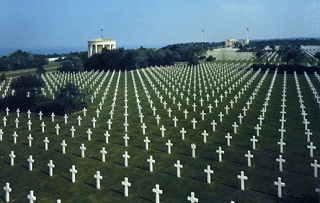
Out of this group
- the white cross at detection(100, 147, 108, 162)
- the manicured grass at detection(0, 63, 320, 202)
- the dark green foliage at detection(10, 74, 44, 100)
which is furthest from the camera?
the dark green foliage at detection(10, 74, 44, 100)

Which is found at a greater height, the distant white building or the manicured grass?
the distant white building

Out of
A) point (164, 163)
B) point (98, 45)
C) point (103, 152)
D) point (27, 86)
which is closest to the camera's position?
point (164, 163)

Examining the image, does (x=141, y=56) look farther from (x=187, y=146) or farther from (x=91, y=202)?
(x=91, y=202)

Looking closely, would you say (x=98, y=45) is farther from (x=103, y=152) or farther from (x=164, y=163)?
(x=164, y=163)

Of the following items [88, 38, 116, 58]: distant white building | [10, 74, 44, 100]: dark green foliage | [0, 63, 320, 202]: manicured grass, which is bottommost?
[0, 63, 320, 202]: manicured grass

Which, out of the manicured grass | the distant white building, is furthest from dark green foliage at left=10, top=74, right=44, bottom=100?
the distant white building

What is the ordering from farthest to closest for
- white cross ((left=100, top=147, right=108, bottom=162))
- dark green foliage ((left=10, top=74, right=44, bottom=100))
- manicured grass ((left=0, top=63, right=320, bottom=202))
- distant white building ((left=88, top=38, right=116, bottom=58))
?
distant white building ((left=88, top=38, right=116, bottom=58))
dark green foliage ((left=10, top=74, right=44, bottom=100))
white cross ((left=100, top=147, right=108, bottom=162))
manicured grass ((left=0, top=63, right=320, bottom=202))

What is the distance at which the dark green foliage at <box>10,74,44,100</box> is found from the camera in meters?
26.1

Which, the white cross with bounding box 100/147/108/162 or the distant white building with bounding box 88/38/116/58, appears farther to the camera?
the distant white building with bounding box 88/38/116/58

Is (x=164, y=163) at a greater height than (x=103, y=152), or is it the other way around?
(x=103, y=152)

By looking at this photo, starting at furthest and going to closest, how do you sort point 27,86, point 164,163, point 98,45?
point 98,45, point 27,86, point 164,163

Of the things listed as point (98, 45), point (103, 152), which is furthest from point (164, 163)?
point (98, 45)

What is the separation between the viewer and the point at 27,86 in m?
27.1

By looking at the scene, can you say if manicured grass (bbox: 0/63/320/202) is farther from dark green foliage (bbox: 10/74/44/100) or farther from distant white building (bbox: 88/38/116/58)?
distant white building (bbox: 88/38/116/58)
